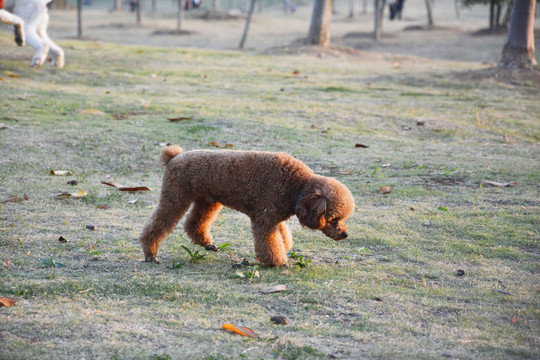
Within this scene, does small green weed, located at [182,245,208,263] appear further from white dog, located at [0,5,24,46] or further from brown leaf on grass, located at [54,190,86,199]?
white dog, located at [0,5,24,46]

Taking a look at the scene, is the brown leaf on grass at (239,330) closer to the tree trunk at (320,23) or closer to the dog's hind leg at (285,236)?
the dog's hind leg at (285,236)

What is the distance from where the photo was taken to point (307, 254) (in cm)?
513

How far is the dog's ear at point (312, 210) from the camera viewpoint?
171 inches

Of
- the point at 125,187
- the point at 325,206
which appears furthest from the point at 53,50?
the point at 325,206

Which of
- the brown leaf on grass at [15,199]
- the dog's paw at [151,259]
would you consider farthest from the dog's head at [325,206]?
the brown leaf on grass at [15,199]

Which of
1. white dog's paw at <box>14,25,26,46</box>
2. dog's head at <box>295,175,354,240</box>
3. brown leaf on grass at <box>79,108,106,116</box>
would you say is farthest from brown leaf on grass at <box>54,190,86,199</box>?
white dog's paw at <box>14,25,26,46</box>

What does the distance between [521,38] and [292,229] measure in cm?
1233

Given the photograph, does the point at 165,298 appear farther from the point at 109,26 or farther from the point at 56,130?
the point at 109,26

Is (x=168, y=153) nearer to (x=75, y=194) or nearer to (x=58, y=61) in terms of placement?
(x=75, y=194)

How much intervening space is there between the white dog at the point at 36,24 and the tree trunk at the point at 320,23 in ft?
38.3

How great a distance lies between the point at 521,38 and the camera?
1534cm

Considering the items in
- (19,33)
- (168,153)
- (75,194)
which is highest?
(19,33)

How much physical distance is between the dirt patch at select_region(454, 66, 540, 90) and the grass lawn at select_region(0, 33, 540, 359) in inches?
77.8

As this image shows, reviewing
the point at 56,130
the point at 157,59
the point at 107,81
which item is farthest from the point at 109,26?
the point at 56,130
